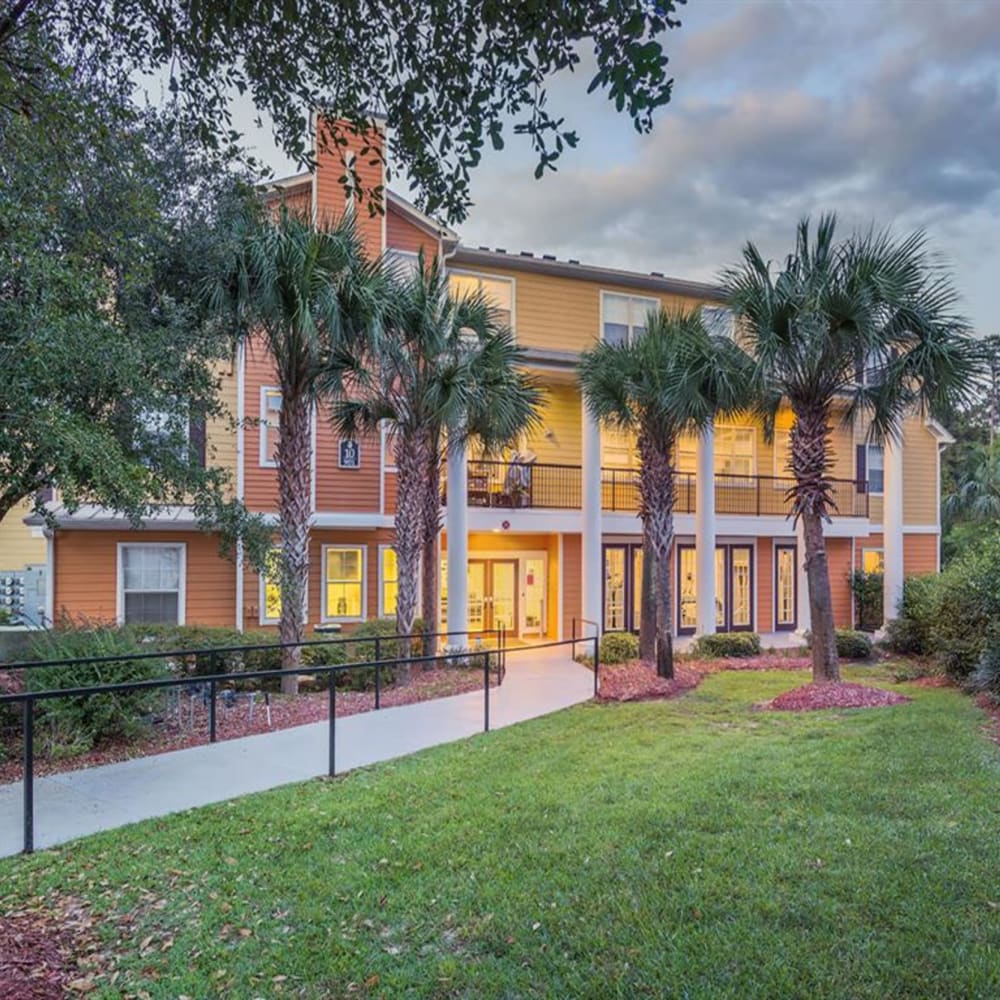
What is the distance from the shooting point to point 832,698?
1042cm

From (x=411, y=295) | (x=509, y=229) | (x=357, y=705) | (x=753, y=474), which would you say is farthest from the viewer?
(x=753, y=474)

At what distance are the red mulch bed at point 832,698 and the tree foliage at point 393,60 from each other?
832 centimetres

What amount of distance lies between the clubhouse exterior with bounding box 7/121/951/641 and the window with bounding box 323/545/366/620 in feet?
0.11

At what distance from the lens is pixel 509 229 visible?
17.9 meters

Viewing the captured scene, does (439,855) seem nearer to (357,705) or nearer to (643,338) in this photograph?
(357,705)

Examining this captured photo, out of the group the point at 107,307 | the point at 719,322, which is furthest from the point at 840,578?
the point at 107,307

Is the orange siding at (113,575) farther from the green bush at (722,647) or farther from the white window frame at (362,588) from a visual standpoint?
the green bush at (722,647)

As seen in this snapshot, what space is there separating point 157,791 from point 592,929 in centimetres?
418

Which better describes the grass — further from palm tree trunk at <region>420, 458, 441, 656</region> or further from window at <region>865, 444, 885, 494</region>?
window at <region>865, 444, 885, 494</region>

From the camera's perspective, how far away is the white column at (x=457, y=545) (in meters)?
15.1

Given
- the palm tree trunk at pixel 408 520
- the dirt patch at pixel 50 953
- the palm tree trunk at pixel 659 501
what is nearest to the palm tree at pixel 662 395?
the palm tree trunk at pixel 659 501

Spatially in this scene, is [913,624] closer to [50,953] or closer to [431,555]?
[431,555]

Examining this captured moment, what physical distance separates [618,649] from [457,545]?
3997 mm

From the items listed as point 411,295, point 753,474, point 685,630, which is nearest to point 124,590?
point 411,295
